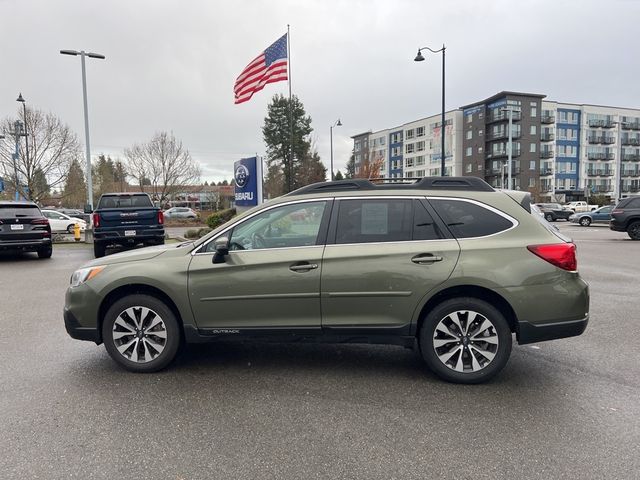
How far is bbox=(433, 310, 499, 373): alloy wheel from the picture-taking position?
399cm

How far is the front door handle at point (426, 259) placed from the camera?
399cm

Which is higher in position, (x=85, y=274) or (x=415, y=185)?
(x=415, y=185)

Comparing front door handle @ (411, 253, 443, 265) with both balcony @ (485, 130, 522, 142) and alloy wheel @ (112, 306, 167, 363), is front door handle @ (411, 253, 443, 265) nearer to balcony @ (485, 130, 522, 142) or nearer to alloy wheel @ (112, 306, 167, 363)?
alloy wheel @ (112, 306, 167, 363)

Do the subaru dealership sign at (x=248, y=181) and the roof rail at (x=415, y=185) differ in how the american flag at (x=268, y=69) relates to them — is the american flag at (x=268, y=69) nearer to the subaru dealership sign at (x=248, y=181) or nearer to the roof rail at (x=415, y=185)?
the subaru dealership sign at (x=248, y=181)

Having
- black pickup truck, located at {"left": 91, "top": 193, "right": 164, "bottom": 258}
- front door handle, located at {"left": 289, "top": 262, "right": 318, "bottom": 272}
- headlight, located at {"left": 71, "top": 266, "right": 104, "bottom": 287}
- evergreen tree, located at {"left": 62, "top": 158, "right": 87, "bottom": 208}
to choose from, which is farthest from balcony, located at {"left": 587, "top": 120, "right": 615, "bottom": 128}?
headlight, located at {"left": 71, "top": 266, "right": 104, "bottom": 287}

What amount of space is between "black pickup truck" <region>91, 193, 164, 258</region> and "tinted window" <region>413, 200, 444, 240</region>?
10.2 metres

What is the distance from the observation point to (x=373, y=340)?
13.6 feet

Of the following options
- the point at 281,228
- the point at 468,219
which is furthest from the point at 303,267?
the point at 468,219

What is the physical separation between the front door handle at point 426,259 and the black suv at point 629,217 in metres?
18.3

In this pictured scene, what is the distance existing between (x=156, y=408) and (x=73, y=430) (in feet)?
1.89

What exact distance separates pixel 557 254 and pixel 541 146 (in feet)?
272

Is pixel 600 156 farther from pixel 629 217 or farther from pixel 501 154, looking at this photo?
pixel 629 217

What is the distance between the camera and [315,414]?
3.51 meters

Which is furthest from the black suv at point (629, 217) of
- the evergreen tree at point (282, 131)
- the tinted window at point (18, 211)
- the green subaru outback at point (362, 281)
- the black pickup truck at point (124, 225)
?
the evergreen tree at point (282, 131)
